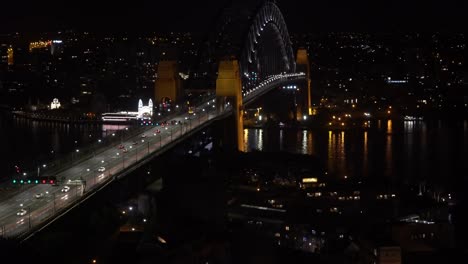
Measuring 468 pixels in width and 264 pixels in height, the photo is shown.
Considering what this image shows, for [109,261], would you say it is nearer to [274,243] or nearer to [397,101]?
[274,243]

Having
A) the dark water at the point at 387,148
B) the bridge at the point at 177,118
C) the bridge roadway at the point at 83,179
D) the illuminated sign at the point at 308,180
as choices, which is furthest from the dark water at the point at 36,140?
the dark water at the point at 387,148

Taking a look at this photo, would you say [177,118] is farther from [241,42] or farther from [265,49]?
[265,49]

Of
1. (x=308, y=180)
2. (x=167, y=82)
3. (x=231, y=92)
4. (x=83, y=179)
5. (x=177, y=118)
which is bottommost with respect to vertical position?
(x=308, y=180)

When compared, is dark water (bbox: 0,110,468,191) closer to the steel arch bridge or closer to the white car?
the steel arch bridge

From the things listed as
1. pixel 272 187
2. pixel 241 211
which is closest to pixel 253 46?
pixel 272 187

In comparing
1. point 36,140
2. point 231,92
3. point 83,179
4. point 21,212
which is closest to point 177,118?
point 231,92

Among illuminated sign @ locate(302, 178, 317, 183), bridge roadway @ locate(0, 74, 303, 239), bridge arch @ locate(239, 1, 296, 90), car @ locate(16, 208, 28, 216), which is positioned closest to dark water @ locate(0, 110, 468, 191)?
illuminated sign @ locate(302, 178, 317, 183)
